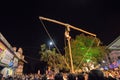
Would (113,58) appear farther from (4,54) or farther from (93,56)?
(4,54)

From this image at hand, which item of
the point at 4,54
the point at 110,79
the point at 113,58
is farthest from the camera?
the point at 113,58

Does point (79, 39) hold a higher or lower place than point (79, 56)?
higher

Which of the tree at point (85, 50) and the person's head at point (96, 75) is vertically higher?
the tree at point (85, 50)

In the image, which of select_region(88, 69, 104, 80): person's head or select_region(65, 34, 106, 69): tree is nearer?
select_region(88, 69, 104, 80): person's head

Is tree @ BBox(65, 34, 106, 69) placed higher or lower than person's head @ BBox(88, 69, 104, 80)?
higher

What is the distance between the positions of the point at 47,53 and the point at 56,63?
3317 mm

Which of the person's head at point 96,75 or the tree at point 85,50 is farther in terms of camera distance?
the tree at point 85,50

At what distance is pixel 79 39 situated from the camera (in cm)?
3666

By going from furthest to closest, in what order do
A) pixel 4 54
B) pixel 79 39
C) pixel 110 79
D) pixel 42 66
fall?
pixel 42 66, pixel 79 39, pixel 4 54, pixel 110 79

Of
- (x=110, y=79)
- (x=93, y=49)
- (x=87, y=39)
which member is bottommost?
(x=110, y=79)

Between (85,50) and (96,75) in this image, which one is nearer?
(96,75)

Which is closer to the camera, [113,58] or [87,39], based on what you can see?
[87,39]

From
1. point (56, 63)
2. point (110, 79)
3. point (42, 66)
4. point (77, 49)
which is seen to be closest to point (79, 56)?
point (77, 49)

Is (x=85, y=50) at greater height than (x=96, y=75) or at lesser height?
greater
